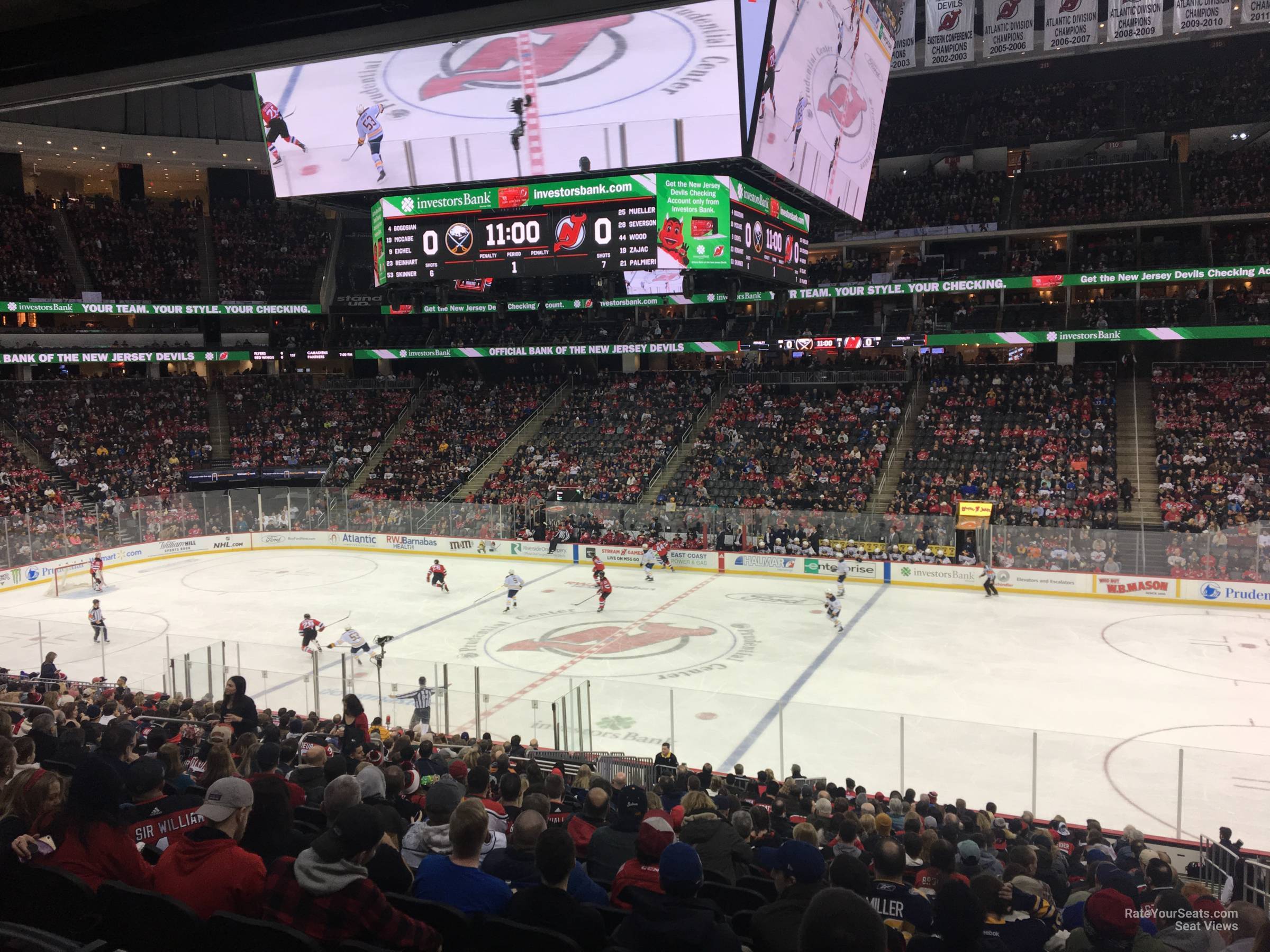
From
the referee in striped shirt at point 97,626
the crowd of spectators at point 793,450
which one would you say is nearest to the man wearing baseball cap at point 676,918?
→ the referee in striped shirt at point 97,626

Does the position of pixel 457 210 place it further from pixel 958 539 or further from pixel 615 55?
pixel 958 539

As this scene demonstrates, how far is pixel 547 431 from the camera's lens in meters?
39.1

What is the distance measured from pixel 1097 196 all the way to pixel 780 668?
92.2 ft

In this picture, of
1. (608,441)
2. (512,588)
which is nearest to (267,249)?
(608,441)

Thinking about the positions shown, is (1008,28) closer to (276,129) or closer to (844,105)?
(844,105)

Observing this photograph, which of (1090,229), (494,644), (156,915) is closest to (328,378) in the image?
(494,644)

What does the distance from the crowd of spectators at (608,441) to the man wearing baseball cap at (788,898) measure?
2891 cm

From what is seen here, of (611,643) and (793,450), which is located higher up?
(793,450)

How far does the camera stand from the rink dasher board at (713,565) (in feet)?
77.7

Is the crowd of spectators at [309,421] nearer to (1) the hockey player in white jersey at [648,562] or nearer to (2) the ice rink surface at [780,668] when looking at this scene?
(2) the ice rink surface at [780,668]

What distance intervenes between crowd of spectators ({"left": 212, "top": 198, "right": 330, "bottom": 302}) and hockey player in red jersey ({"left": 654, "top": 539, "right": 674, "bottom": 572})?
87.9 feet

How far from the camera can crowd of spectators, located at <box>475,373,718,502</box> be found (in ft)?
113

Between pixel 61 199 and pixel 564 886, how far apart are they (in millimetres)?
50233

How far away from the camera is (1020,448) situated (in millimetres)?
29953
